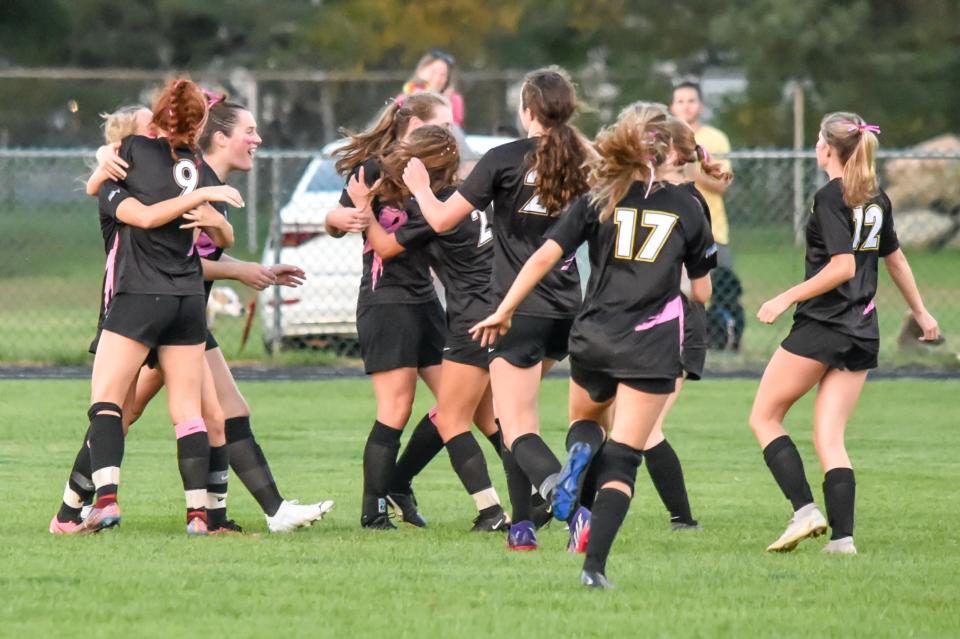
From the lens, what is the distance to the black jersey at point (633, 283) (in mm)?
5918

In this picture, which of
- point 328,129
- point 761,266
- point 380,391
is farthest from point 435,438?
point 328,129

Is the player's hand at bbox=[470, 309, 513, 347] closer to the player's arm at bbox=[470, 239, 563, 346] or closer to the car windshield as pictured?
the player's arm at bbox=[470, 239, 563, 346]

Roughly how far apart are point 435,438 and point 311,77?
1466 centimetres

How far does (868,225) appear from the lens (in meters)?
6.76

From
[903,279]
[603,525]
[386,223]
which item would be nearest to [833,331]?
[903,279]

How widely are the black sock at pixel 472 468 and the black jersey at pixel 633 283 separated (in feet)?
4.68

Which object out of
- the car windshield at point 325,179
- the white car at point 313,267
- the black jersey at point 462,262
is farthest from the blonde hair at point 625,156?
the car windshield at point 325,179

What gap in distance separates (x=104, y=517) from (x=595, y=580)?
6.70 ft

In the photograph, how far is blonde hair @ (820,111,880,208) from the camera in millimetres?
6676

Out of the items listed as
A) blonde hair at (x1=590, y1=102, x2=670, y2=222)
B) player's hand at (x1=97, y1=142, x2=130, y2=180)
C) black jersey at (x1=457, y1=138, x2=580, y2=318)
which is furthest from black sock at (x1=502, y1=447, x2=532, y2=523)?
player's hand at (x1=97, y1=142, x2=130, y2=180)

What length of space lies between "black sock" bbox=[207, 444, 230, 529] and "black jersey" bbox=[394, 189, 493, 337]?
1.05m

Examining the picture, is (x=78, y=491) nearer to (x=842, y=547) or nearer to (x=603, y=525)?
(x=603, y=525)

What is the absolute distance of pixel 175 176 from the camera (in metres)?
6.83

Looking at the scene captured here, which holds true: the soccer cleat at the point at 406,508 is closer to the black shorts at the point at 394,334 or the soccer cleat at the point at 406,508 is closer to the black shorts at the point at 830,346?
the black shorts at the point at 394,334
